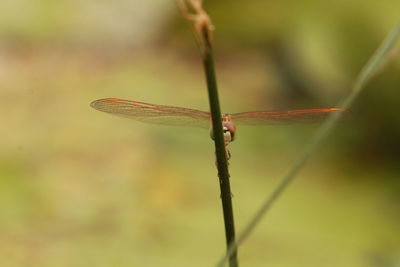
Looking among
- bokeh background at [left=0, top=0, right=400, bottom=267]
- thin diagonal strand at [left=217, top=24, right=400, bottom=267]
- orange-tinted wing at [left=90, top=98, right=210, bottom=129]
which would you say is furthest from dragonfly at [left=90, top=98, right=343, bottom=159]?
bokeh background at [left=0, top=0, right=400, bottom=267]

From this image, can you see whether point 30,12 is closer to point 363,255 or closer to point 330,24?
point 330,24

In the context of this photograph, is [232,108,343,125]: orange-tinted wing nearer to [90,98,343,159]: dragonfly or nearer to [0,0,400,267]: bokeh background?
[90,98,343,159]: dragonfly

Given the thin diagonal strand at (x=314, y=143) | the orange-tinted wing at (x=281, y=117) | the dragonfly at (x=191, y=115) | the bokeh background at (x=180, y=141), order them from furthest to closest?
the bokeh background at (x=180, y=141) < the orange-tinted wing at (x=281, y=117) < the dragonfly at (x=191, y=115) < the thin diagonal strand at (x=314, y=143)

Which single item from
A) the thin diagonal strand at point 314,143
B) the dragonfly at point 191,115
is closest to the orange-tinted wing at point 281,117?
the dragonfly at point 191,115

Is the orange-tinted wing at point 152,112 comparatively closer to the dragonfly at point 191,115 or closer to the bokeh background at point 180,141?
the dragonfly at point 191,115

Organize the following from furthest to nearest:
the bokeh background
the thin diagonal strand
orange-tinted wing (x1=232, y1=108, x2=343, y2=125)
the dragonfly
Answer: the bokeh background, orange-tinted wing (x1=232, y1=108, x2=343, y2=125), the dragonfly, the thin diagonal strand

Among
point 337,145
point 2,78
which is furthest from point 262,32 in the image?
point 2,78

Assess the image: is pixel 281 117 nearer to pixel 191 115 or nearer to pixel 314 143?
pixel 191 115
